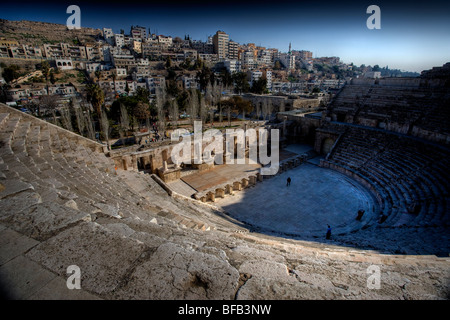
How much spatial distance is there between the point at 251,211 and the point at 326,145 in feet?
42.1

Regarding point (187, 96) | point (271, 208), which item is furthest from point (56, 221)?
point (187, 96)

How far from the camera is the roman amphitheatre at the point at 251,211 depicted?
2.02 m

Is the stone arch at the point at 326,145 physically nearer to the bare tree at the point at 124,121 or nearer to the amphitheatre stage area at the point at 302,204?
the amphitheatre stage area at the point at 302,204

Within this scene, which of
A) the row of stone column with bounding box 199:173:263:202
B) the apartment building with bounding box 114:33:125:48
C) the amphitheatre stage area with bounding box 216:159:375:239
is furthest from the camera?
the apartment building with bounding box 114:33:125:48

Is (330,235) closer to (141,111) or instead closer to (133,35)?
(141,111)

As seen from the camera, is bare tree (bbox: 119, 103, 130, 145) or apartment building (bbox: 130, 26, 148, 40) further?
apartment building (bbox: 130, 26, 148, 40)

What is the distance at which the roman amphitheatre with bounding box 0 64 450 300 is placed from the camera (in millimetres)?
2023

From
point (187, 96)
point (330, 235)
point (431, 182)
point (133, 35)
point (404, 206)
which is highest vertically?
point (133, 35)

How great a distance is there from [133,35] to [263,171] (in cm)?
10251

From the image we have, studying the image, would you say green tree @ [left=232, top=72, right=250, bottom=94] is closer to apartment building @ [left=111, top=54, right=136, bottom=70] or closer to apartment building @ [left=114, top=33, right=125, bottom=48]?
apartment building @ [left=111, top=54, right=136, bottom=70]

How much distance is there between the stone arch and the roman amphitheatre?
13 cm

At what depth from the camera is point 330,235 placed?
9.70m

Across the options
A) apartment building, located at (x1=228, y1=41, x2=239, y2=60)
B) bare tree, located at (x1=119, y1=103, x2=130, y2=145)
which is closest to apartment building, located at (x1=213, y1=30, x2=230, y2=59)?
apartment building, located at (x1=228, y1=41, x2=239, y2=60)

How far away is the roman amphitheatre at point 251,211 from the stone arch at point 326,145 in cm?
13
